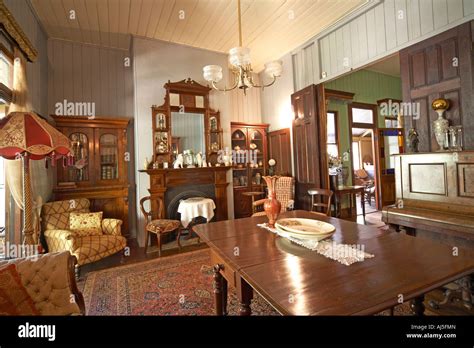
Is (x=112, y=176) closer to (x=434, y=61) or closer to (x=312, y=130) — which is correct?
(x=312, y=130)

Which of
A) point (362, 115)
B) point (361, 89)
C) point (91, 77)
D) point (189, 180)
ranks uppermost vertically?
point (361, 89)

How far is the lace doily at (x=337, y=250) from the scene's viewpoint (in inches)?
48.8

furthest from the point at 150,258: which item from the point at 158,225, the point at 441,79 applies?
the point at 441,79

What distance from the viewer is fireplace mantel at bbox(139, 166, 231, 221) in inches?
158

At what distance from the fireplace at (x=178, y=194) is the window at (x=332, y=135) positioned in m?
3.15

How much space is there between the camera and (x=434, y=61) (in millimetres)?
2566

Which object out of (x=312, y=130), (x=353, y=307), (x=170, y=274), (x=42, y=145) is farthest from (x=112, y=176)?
(x=353, y=307)

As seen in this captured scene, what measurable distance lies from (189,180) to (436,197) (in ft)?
11.6

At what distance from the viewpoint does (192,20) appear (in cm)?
364

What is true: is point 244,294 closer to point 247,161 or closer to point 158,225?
point 158,225

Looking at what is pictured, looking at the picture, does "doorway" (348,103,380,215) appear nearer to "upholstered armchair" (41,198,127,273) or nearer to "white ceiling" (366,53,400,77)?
"white ceiling" (366,53,400,77)

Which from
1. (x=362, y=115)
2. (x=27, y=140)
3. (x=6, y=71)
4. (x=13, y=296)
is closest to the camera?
(x=13, y=296)

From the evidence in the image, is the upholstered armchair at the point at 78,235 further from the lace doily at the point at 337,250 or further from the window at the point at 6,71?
the lace doily at the point at 337,250

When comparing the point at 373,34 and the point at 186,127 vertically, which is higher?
the point at 373,34
